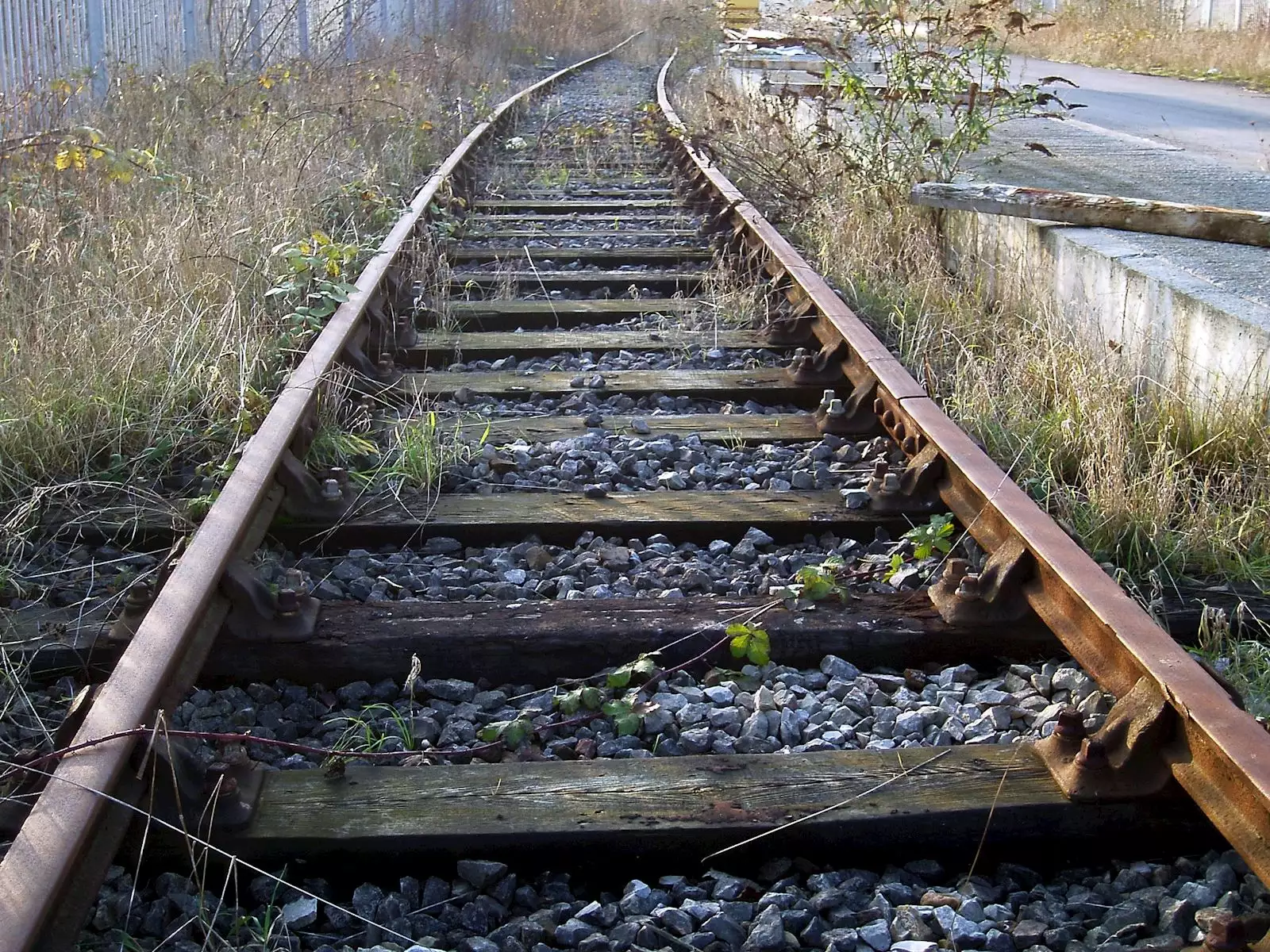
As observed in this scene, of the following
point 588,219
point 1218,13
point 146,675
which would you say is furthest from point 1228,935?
point 1218,13

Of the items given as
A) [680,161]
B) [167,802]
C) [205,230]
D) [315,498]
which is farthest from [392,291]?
[680,161]

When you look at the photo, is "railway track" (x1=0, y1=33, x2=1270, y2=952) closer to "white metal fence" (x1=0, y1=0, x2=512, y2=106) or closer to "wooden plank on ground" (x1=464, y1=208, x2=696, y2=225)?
"wooden plank on ground" (x1=464, y1=208, x2=696, y2=225)

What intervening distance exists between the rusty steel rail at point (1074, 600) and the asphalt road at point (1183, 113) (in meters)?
4.27

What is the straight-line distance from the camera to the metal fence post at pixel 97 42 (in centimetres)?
866

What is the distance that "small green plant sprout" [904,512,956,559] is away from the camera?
288 centimetres

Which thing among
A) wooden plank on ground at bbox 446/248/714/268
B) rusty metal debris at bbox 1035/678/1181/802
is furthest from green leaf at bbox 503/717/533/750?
wooden plank on ground at bbox 446/248/714/268

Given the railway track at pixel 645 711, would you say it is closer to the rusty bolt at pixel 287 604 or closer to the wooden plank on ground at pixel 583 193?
the rusty bolt at pixel 287 604

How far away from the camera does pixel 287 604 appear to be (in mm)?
2527

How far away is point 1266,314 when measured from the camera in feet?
11.5

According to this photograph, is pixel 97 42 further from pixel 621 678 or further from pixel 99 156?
pixel 621 678

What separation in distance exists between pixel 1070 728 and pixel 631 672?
0.78 metres

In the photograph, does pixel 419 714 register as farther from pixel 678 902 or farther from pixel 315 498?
pixel 315 498

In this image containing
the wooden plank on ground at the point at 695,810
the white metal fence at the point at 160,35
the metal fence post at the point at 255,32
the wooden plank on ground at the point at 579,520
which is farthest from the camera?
the metal fence post at the point at 255,32

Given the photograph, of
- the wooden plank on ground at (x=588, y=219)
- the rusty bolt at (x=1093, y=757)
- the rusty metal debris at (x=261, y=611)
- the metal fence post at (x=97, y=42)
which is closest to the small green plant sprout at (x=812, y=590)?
the rusty bolt at (x=1093, y=757)
